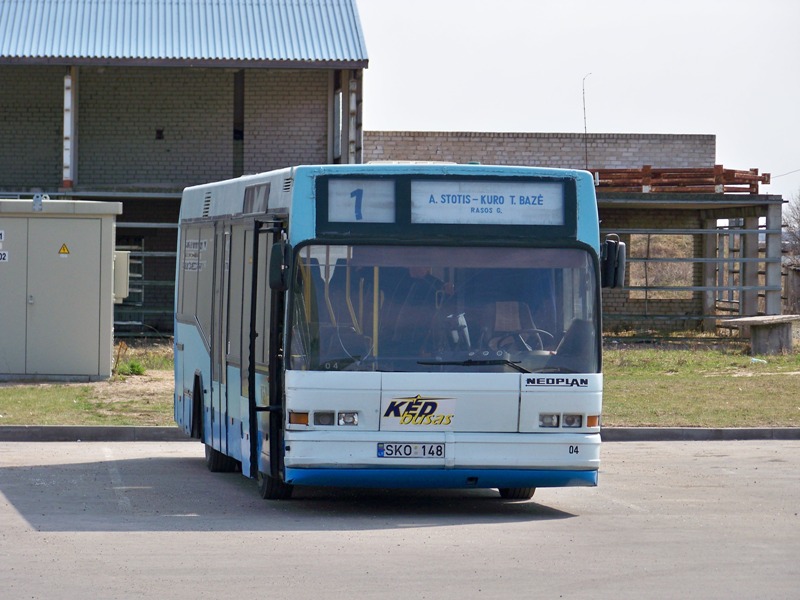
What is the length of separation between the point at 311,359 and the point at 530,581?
3.04m

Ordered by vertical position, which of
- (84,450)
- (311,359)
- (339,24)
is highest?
(339,24)

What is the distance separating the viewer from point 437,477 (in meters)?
10.5

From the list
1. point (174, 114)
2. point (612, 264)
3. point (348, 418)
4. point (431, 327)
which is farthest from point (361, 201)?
point (174, 114)

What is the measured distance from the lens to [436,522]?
10383 mm

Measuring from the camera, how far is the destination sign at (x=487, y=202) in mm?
10695

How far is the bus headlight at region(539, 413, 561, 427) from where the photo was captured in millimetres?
10516

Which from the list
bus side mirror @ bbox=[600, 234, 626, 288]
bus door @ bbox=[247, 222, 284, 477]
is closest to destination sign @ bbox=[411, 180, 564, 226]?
bus side mirror @ bbox=[600, 234, 626, 288]

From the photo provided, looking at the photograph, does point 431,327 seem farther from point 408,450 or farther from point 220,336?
point 220,336

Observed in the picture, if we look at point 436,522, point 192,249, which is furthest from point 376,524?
point 192,249

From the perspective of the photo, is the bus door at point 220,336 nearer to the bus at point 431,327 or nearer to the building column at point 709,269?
the bus at point 431,327

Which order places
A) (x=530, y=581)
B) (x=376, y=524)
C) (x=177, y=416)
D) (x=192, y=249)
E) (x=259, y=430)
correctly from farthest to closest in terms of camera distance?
(x=177, y=416)
(x=192, y=249)
(x=259, y=430)
(x=376, y=524)
(x=530, y=581)

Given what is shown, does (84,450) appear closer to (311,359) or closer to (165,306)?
(311,359)

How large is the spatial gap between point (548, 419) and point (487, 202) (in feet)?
5.50

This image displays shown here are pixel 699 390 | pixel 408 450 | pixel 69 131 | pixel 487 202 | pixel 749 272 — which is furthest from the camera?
pixel 749 272
